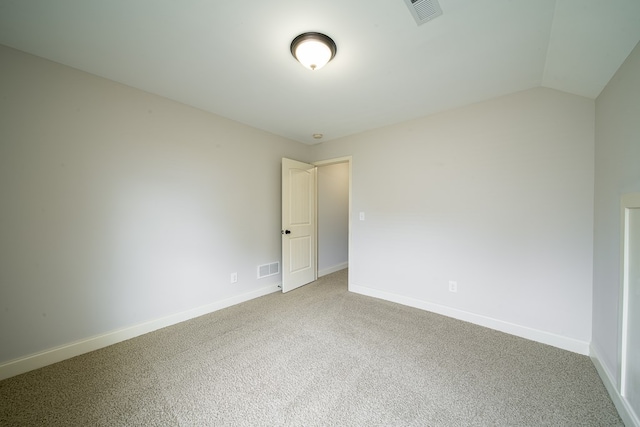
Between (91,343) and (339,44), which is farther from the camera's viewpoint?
(91,343)

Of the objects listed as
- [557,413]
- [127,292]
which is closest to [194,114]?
[127,292]

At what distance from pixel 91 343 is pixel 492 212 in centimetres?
406

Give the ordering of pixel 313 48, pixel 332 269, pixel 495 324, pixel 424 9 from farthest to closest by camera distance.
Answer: pixel 332 269 → pixel 495 324 → pixel 313 48 → pixel 424 9

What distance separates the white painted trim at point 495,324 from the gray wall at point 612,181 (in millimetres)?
156

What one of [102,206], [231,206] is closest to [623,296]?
[231,206]

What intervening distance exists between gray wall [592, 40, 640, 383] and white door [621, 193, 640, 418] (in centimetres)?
10

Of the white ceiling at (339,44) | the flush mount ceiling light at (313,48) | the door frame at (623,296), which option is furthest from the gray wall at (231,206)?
the flush mount ceiling light at (313,48)

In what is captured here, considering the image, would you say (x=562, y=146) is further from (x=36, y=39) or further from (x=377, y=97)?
(x=36, y=39)

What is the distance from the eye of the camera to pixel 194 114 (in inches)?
105

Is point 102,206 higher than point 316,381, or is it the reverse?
point 102,206

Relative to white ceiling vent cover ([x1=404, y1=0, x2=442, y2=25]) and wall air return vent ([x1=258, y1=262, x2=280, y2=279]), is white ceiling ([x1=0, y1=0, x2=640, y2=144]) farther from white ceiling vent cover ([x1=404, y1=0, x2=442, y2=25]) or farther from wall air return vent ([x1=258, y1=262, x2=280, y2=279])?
wall air return vent ([x1=258, y1=262, x2=280, y2=279])

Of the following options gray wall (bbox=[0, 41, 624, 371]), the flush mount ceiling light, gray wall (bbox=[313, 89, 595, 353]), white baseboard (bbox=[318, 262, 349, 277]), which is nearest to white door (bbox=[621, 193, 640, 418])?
gray wall (bbox=[0, 41, 624, 371])

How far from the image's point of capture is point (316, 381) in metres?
1.64

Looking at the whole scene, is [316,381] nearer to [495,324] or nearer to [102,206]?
[495,324]
